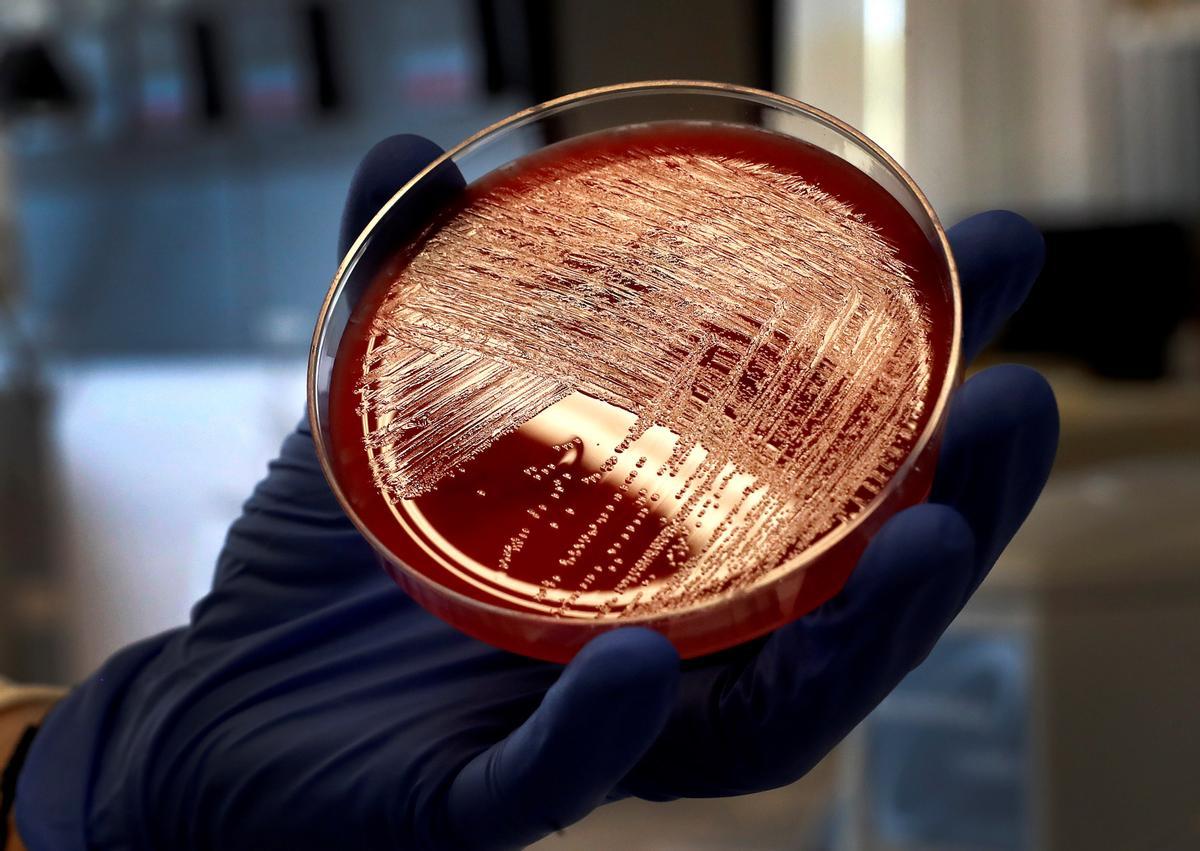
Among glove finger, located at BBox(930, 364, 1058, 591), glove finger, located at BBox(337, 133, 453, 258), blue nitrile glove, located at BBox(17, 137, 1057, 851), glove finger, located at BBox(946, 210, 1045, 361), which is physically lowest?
blue nitrile glove, located at BBox(17, 137, 1057, 851)

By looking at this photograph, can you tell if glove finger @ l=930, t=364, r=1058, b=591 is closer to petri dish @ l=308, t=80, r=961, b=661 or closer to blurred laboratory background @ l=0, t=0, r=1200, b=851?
petri dish @ l=308, t=80, r=961, b=661

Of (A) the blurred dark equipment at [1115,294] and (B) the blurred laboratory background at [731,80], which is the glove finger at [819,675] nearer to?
(B) the blurred laboratory background at [731,80]

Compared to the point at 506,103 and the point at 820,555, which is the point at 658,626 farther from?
the point at 506,103

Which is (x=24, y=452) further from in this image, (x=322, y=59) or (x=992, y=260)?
(x=992, y=260)

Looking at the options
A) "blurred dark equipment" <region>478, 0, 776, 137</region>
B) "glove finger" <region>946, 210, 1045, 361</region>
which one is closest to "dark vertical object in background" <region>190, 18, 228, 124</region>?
"blurred dark equipment" <region>478, 0, 776, 137</region>

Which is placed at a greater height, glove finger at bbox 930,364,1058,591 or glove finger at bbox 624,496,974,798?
glove finger at bbox 930,364,1058,591

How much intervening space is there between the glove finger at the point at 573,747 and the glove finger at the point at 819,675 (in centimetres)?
8

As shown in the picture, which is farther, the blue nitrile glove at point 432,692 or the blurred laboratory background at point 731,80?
the blurred laboratory background at point 731,80

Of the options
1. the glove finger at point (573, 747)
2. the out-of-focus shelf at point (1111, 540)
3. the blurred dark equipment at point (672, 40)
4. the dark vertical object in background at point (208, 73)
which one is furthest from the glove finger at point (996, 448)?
the dark vertical object in background at point (208, 73)

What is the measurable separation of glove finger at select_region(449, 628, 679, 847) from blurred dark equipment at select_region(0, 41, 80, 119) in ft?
12.3

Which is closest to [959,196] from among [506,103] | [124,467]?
[506,103]

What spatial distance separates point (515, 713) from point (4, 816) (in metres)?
0.39

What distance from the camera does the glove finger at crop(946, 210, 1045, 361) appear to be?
57cm

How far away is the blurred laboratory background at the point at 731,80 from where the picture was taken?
4.30ft
